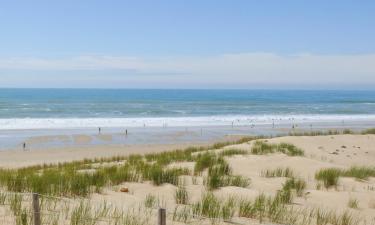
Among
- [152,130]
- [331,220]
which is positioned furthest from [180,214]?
[152,130]

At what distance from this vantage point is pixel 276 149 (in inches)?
731

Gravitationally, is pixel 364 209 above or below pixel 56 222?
below

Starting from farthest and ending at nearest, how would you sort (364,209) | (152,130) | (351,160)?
(152,130)
(351,160)
(364,209)

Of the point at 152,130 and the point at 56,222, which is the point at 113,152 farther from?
the point at 56,222

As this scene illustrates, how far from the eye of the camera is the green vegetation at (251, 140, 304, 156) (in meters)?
17.9

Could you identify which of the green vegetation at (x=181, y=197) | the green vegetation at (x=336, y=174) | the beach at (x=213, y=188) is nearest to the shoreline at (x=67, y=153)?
the beach at (x=213, y=188)

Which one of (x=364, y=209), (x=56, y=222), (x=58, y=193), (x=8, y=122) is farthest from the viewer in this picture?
(x=8, y=122)

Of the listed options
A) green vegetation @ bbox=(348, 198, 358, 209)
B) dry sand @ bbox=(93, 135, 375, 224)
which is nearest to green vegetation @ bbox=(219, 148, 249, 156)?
dry sand @ bbox=(93, 135, 375, 224)

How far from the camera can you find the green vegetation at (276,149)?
1786 cm

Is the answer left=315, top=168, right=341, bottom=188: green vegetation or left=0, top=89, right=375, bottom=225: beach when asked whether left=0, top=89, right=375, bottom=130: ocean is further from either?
left=315, top=168, right=341, bottom=188: green vegetation

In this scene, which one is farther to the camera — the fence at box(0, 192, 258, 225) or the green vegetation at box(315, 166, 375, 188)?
the green vegetation at box(315, 166, 375, 188)

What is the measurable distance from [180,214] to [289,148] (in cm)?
1213

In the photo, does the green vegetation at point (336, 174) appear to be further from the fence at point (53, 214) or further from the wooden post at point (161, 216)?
the wooden post at point (161, 216)

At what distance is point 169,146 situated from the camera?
1049 inches
